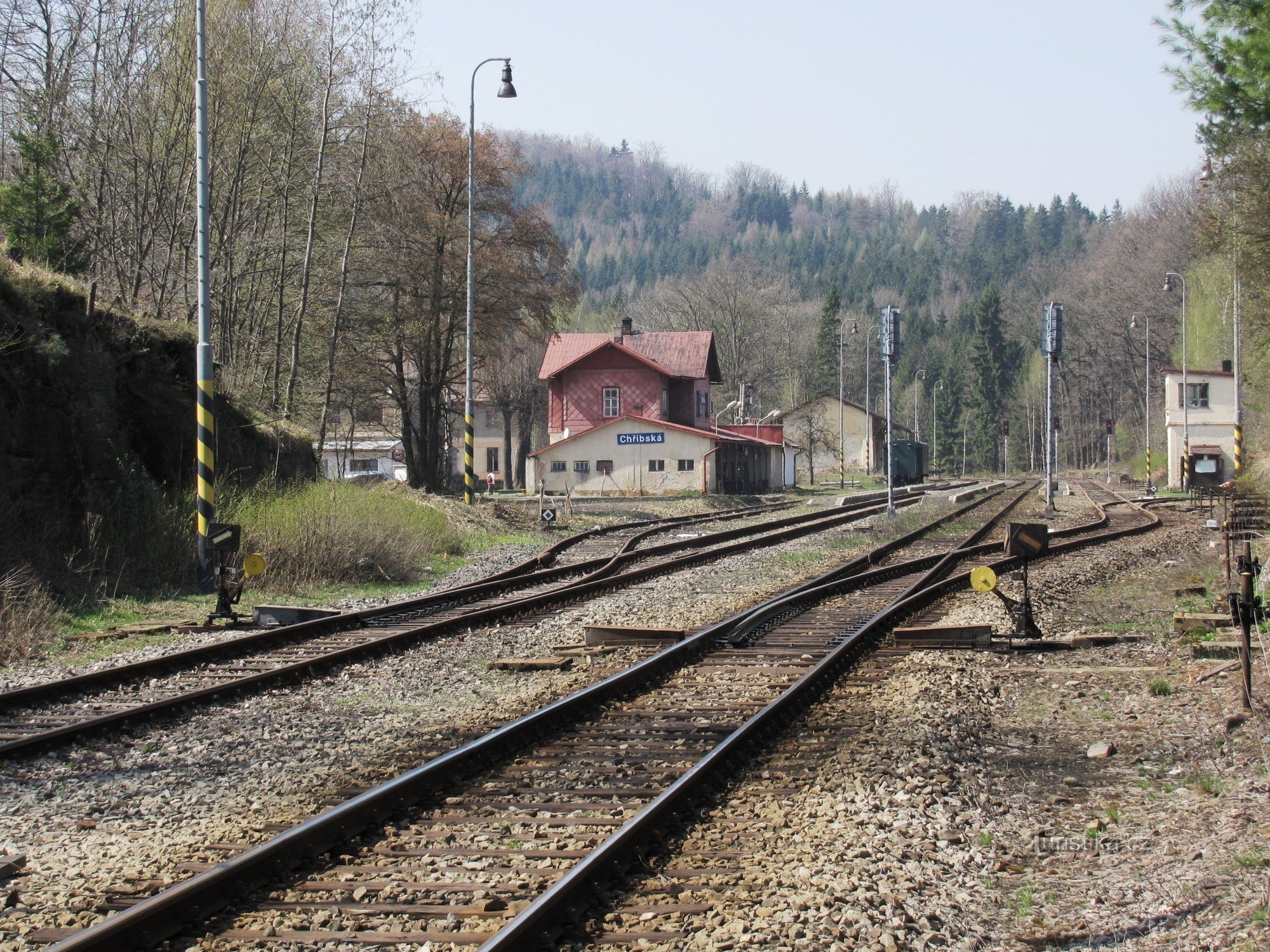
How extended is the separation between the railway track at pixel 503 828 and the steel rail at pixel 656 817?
10 mm

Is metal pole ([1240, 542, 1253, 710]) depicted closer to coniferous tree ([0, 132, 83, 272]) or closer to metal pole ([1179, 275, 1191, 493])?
coniferous tree ([0, 132, 83, 272])

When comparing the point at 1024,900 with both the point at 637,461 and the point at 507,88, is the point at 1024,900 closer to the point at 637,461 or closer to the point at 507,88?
the point at 507,88

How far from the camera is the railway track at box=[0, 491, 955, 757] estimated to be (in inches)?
309

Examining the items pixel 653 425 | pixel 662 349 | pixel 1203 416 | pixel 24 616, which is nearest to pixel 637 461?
pixel 653 425

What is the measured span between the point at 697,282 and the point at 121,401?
68.6m

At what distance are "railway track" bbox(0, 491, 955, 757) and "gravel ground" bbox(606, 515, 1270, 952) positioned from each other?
159 inches

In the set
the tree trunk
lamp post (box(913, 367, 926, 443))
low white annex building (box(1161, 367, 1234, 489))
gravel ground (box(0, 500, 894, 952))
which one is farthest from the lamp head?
lamp post (box(913, 367, 926, 443))

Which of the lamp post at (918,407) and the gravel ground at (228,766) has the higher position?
the lamp post at (918,407)

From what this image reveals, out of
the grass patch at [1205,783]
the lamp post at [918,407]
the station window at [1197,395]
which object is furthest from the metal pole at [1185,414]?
the lamp post at [918,407]

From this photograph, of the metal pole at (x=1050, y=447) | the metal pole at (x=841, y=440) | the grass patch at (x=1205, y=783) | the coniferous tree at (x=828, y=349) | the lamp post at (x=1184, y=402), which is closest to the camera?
the grass patch at (x=1205, y=783)

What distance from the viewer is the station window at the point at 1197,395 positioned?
5484cm

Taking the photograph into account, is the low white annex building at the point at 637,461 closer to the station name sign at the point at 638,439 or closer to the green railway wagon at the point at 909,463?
the station name sign at the point at 638,439

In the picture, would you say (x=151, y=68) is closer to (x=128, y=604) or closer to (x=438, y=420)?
(x=128, y=604)

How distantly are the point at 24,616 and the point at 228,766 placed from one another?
16.6ft
